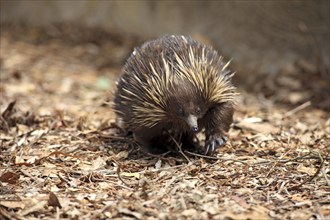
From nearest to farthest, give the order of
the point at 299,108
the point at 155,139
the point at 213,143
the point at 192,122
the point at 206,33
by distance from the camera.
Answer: the point at 192,122 < the point at 213,143 < the point at 155,139 < the point at 299,108 < the point at 206,33

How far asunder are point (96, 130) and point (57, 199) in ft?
7.01

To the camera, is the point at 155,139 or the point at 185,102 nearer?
the point at 185,102

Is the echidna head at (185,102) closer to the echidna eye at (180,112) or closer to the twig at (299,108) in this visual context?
the echidna eye at (180,112)

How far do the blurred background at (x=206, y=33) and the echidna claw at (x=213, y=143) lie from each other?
2361 mm

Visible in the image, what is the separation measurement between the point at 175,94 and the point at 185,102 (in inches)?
4.3

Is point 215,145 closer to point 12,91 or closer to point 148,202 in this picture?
point 148,202

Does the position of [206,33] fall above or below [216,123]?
above

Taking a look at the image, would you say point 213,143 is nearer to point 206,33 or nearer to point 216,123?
point 216,123

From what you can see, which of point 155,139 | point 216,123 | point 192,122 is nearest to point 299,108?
point 216,123

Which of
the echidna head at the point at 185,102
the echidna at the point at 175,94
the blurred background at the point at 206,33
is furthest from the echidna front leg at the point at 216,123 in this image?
the blurred background at the point at 206,33

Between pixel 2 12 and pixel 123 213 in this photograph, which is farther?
pixel 2 12

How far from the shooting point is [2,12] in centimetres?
1093

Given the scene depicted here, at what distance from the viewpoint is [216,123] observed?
520 centimetres

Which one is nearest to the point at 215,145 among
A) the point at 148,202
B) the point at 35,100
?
the point at 148,202
